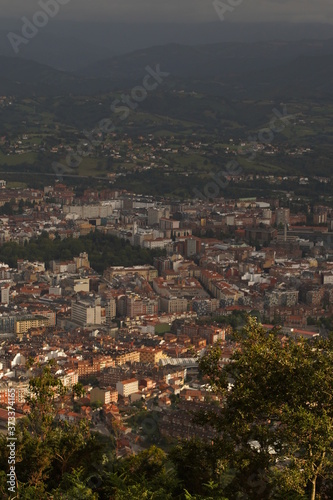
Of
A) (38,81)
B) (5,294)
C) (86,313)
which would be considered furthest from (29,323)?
(38,81)

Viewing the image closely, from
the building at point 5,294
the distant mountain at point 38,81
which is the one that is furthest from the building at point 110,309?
the distant mountain at point 38,81

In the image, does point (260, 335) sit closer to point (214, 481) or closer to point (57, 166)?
point (214, 481)

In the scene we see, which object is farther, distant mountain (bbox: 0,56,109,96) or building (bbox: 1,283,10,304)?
distant mountain (bbox: 0,56,109,96)

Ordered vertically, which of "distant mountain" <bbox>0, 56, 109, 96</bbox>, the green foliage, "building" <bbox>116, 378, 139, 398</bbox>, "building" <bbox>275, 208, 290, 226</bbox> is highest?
"distant mountain" <bbox>0, 56, 109, 96</bbox>

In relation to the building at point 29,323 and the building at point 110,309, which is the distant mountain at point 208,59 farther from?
the building at point 29,323

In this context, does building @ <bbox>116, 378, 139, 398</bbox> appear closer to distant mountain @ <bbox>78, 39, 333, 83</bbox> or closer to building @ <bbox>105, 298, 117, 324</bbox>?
building @ <bbox>105, 298, 117, 324</bbox>

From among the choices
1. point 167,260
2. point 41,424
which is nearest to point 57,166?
point 167,260

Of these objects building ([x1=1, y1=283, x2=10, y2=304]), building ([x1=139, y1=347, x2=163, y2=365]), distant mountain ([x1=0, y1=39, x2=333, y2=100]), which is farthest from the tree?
distant mountain ([x1=0, y1=39, x2=333, y2=100])

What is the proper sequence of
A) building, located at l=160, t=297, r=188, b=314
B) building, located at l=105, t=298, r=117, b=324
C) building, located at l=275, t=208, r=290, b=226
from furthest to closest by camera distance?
building, located at l=275, t=208, r=290, b=226
building, located at l=160, t=297, r=188, b=314
building, located at l=105, t=298, r=117, b=324
